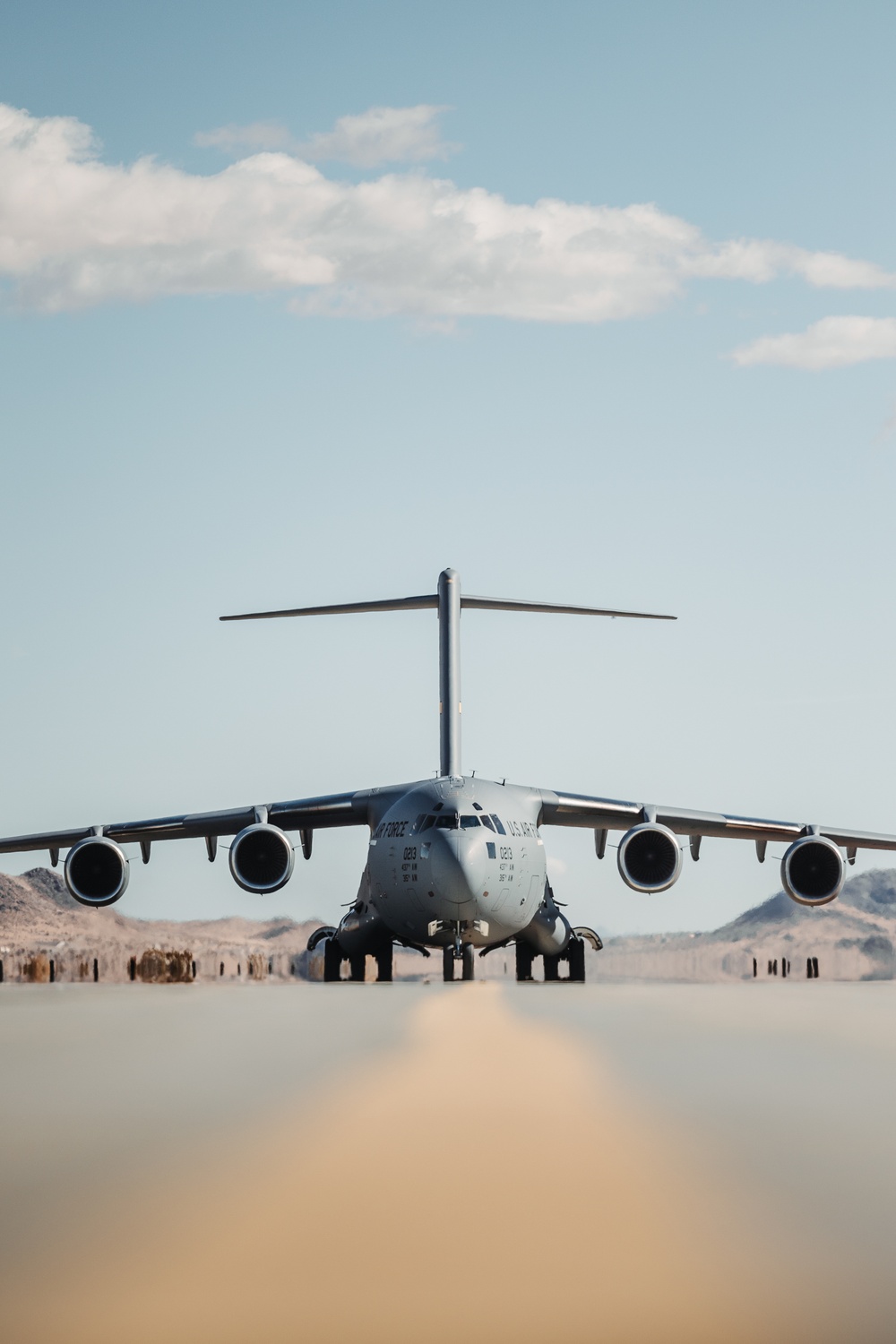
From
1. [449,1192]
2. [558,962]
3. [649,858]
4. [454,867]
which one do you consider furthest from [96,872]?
[449,1192]

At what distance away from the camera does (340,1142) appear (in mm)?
6820

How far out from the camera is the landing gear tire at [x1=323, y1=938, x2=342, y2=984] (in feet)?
89.8

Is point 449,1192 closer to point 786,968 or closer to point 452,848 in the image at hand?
point 452,848

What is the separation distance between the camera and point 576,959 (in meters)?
27.9

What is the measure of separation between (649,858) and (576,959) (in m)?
3.33

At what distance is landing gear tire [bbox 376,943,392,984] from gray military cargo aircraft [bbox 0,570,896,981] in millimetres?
26

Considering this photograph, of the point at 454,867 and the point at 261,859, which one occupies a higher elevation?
the point at 261,859

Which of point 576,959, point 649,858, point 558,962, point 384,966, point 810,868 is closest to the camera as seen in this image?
point 649,858

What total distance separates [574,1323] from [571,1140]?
10.0ft

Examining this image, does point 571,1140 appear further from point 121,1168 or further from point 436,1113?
point 121,1168

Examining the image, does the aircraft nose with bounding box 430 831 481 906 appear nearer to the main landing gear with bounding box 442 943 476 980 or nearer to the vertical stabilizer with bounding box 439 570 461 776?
the main landing gear with bounding box 442 943 476 980

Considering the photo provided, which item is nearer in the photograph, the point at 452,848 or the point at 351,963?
the point at 452,848

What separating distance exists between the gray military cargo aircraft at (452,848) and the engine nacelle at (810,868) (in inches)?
0.8

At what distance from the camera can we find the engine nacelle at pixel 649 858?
2533 cm
